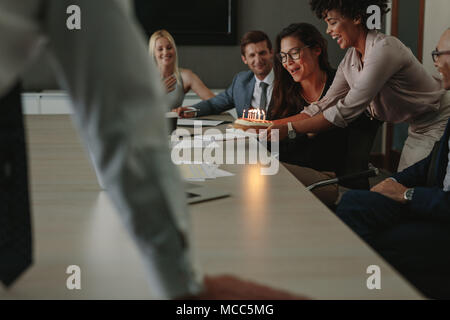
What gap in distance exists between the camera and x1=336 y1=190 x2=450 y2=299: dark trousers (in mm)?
1256

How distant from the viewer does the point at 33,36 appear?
0.32 meters

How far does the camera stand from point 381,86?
206 centimetres

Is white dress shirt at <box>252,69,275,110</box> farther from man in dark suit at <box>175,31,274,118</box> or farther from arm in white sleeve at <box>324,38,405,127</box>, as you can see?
arm in white sleeve at <box>324,38,405,127</box>

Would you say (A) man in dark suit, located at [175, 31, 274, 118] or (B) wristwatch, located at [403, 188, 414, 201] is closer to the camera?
(B) wristwatch, located at [403, 188, 414, 201]

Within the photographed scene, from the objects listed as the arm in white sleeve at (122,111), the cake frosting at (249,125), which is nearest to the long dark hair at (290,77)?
the cake frosting at (249,125)

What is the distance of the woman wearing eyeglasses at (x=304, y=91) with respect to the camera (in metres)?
2.29

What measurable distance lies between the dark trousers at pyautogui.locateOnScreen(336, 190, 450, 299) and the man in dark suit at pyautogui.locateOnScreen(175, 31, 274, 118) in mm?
1402

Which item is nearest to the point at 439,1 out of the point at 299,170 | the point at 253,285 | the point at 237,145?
the point at 299,170

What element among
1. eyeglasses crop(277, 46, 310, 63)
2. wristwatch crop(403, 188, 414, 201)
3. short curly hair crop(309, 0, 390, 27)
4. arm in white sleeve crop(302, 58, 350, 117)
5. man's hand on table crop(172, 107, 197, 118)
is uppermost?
short curly hair crop(309, 0, 390, 27)

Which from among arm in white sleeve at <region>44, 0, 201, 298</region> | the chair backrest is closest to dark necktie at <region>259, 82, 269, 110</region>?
the chair backrest

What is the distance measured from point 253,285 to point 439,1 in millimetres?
3522

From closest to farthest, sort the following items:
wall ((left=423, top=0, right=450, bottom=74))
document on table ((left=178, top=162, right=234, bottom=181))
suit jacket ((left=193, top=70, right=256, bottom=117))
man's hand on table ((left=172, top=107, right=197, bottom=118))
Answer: document on table ((left=178, top=162, right=234, bottom=181)), man's hand on table ((left=172, top=107, right=197, bottom=118)), suit jacket ((left=193, top=70, right=256, bottom=117)), wall ((left=423, top=0, right=450, bottom=74))

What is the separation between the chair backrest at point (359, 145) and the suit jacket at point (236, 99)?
827 millimetres
